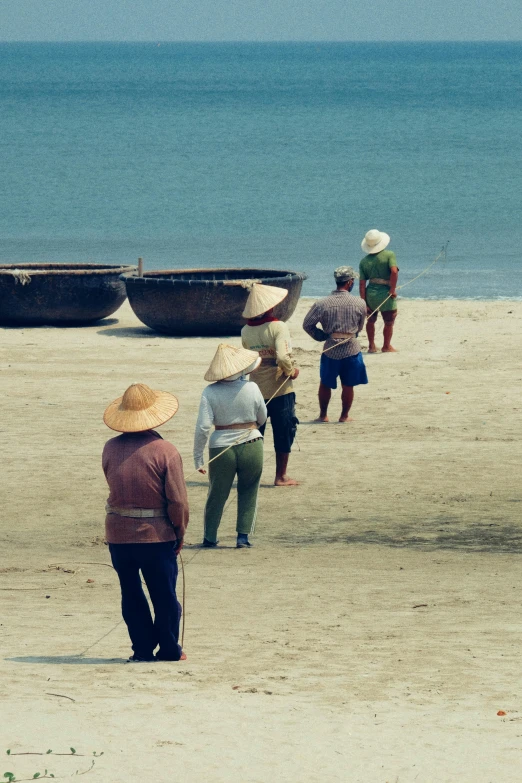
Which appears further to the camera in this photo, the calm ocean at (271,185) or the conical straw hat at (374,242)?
the calm ocean at (271,185)

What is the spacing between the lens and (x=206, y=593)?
7.77 m

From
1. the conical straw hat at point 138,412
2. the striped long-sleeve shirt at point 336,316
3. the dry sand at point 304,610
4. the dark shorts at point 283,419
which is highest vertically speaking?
the striped long-sleeve shirt at point 336,316

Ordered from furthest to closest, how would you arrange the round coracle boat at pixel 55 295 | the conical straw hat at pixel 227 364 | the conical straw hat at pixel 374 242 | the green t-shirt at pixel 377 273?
the round coracle boat at pixel 55 295, the green t-shirt at pixel 377 273, the conical straw hat at pixel 374 242, the conical straw hat at pixel 227 364

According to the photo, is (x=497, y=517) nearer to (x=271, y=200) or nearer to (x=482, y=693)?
(x=482, y=693)

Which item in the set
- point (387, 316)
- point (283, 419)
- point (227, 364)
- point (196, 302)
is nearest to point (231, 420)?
point (227, 364)

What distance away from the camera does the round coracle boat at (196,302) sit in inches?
709

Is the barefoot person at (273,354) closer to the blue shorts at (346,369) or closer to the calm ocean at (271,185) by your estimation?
the blue shorts at (346,369)

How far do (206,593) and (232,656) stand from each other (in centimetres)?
124

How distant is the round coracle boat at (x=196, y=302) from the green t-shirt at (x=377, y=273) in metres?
2.34

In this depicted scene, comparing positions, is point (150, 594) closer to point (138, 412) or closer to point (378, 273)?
point (138, 412)

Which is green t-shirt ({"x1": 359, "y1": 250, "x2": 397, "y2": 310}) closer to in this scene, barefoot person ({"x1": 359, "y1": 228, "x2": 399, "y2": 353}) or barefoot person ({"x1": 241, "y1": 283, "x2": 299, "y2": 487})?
barefoot person ({"x1": 359, "y1": 228, "x2": 399, "y2": 353})

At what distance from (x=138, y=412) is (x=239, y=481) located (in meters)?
2.37

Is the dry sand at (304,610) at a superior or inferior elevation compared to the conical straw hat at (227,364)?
inferior

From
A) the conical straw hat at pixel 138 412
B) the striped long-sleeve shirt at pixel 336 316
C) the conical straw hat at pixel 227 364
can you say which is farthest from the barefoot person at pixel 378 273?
the conical straw hat at pixel 138 412
